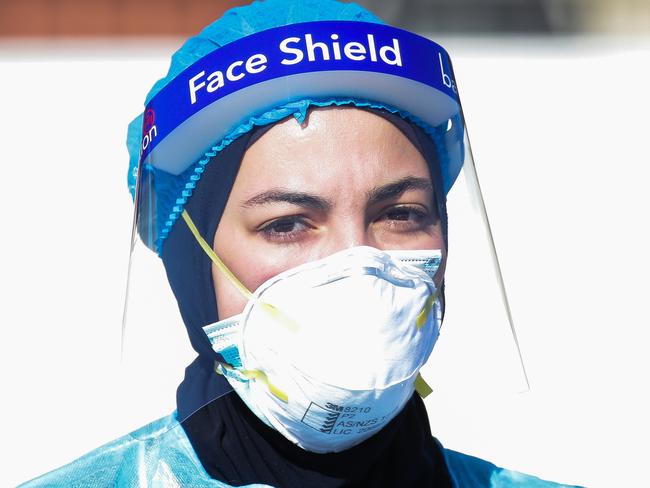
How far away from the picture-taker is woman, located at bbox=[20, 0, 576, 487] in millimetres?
1854

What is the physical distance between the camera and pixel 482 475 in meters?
2.41

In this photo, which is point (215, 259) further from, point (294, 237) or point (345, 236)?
point (345, 236)

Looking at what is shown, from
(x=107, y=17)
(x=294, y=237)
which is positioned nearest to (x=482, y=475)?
(x=294, y=237)

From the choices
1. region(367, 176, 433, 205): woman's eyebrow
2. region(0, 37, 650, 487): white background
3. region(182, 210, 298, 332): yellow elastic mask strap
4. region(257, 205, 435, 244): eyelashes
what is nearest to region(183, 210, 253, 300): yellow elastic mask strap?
region(182, 210, 298, 332): yellow elastic mask strap

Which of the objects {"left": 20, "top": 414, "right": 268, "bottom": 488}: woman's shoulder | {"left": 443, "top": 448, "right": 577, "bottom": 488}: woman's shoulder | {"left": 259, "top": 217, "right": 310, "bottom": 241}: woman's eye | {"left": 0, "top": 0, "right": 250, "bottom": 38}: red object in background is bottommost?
{"left": 443, "top": 448, "right": 577, "bottom": 488}: woman's shoulder

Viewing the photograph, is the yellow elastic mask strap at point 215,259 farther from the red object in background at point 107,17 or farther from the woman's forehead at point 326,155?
the red object in background at point 107,17

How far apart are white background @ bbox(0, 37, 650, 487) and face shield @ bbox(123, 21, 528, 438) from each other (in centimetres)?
143

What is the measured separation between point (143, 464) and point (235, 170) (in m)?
0.67

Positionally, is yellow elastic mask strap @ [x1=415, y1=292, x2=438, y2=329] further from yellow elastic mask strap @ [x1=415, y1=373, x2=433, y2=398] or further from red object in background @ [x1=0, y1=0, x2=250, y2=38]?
red object in background @ [x1=0, y1=0, x2=250, y2=38]

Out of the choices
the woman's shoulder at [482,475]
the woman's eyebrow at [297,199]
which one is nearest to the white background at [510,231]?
the woman's shoulder at [482,475]

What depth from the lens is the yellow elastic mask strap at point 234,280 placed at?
1.86 m

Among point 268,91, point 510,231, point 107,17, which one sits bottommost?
point 268,91

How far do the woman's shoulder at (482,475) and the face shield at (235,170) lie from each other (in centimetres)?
36

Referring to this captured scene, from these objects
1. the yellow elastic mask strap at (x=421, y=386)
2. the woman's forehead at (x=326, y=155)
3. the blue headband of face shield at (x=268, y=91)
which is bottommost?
the yellow elastic mask strap at (x=421, y=386)
